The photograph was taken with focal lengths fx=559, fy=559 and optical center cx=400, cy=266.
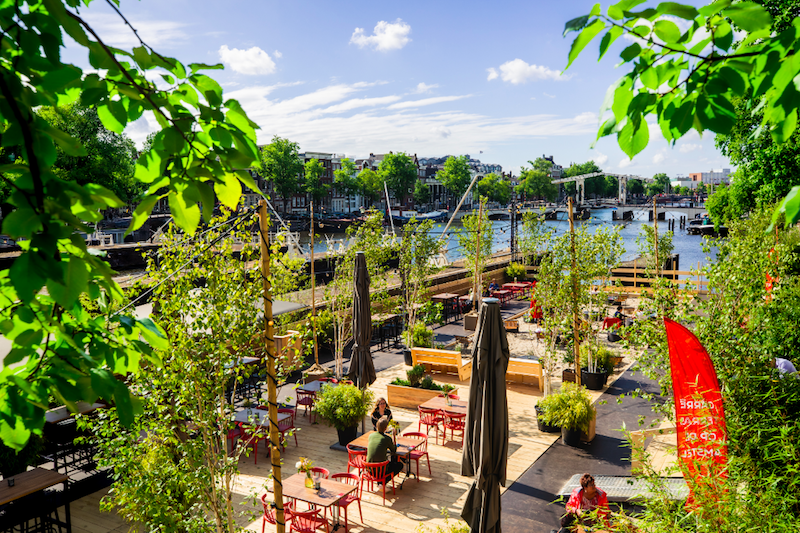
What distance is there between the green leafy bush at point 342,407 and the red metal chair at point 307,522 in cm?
254

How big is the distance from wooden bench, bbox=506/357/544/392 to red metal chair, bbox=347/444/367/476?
5120 millimetres

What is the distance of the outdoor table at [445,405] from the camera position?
10.2 m

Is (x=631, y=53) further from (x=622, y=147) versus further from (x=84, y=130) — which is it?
(x=84, y=130)

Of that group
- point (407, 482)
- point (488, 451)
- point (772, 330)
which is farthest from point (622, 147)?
point (407, 482)

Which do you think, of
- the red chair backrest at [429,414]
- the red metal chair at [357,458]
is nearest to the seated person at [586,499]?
the red metal chair at [357,458]

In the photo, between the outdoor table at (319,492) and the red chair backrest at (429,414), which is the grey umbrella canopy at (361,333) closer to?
the red chair backrest at (429,414)

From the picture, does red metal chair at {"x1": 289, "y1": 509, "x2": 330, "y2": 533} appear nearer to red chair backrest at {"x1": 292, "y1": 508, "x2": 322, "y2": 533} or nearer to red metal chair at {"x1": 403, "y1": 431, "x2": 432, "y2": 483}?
red chair backrest at {"x1": 292, "y1": 508, "x2": 322, "y2": 533}

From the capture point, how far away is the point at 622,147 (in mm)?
1618

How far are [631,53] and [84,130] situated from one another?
41.6 meters

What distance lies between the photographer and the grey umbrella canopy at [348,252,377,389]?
1128 centimetres

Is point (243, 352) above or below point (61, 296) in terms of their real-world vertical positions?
below

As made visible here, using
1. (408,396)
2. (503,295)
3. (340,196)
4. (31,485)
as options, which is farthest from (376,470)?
(340,196)

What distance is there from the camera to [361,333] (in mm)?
11453

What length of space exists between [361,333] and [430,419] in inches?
87.8
